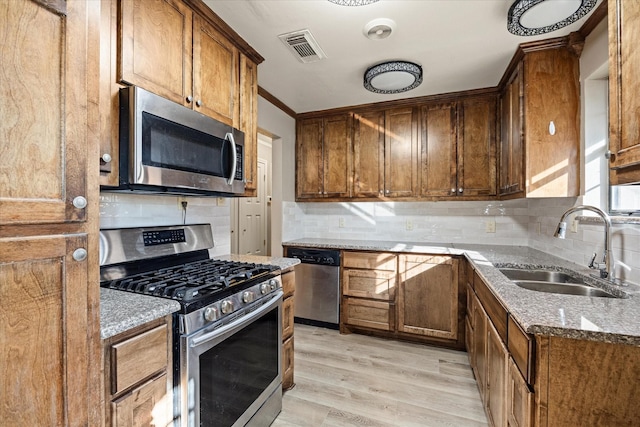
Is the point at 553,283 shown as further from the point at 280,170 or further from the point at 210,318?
the point at 280,170

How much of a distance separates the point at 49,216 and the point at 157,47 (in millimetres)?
1082

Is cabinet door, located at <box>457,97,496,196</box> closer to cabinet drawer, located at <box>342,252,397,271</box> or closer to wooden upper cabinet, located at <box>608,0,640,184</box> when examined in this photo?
cabinet drawer, located at <box>342,252,397,271</box>

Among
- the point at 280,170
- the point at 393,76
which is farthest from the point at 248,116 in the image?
the point at 280,170

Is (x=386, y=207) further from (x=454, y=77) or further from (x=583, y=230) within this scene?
(x=583, y=230)

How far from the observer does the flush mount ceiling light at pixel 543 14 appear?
62.6 inches

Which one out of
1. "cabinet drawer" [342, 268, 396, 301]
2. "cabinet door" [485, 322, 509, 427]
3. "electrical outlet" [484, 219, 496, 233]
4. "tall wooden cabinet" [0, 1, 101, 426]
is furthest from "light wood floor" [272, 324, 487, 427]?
"tall wooden cabinet" [0, 1, 101, 426]

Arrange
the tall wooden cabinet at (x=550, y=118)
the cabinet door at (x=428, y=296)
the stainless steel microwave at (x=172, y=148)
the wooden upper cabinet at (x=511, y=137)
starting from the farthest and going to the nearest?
the cabinet door at (x=428, y=296)
the wooden upper cabinet at (x=511, y=137)
the tall wooden cabinet at (x=550, y=118)
the stainless steel microwave at (x=172, y=148)

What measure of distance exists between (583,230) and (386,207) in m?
1.84

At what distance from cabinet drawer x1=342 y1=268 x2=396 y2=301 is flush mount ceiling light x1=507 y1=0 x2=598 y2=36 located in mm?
2080

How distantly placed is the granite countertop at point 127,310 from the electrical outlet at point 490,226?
305 centimetres

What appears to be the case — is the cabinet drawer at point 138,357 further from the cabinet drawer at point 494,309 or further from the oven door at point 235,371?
the cabinet drawer at point 494,309

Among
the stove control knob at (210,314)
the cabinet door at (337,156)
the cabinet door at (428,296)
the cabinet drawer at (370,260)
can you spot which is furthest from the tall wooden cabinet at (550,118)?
the stove control knob at (210,314)

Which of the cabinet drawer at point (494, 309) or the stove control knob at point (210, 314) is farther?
the cabinet drawer at point (494, 309)

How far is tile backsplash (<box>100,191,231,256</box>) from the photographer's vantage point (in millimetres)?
1569
